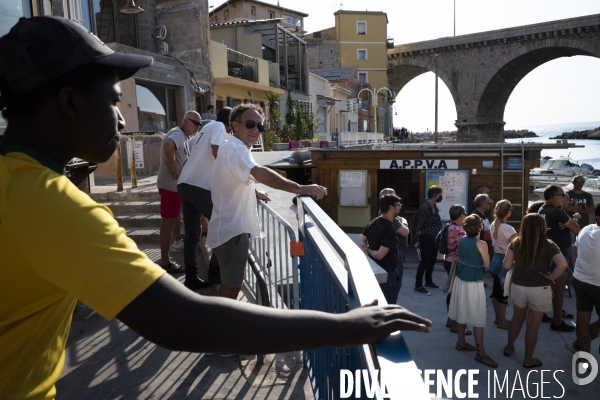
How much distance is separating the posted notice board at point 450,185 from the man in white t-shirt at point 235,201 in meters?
10.2

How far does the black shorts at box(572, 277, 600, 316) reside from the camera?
5.80 m

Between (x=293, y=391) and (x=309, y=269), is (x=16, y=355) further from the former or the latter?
(x=293, y=391)

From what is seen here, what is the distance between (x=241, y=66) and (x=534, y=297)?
21147 millimetres

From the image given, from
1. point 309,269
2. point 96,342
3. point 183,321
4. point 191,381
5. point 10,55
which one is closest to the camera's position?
point 183,321

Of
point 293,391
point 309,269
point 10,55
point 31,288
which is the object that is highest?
point 10,55

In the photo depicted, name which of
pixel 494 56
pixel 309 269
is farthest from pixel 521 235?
pixel 494 56

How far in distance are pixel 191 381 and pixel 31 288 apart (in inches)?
100

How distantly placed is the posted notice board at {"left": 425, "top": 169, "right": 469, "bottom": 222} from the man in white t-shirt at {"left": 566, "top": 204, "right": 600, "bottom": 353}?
22.8 ft

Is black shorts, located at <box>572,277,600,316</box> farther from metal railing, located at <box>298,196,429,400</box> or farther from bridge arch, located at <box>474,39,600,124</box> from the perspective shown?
bridge arch, located at <box>474,39,600,124</box>

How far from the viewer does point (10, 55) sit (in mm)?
1038

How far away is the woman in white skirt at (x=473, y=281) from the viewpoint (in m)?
6.14

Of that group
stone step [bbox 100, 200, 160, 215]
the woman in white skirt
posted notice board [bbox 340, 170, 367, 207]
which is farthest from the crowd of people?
posted notice board [bbox 340, 170, 367, 207]

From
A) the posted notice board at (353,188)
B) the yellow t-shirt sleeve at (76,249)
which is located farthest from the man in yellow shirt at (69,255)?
the posted notice board at (353,188)

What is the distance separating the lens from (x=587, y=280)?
584cm
